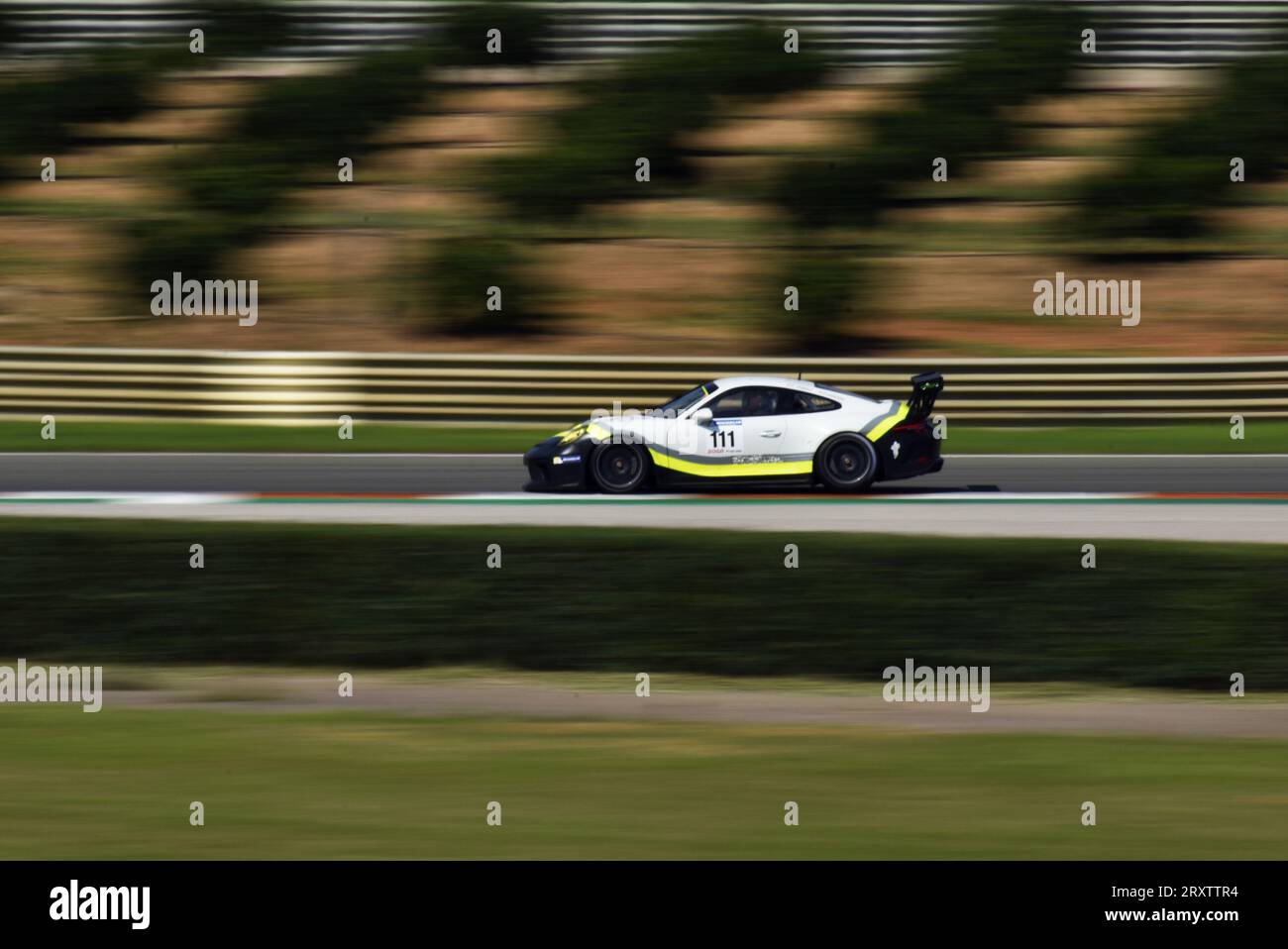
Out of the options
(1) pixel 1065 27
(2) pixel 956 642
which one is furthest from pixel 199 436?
(1) pixel 1065 27

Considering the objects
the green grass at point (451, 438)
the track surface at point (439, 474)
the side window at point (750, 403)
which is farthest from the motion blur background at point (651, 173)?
the side window at point (750, 403)

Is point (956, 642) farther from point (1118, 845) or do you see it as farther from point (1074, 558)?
point (1118, 845)

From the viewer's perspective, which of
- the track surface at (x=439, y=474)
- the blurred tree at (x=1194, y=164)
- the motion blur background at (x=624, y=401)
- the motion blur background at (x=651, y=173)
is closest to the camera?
the motion blur background at (x=624, y=401)

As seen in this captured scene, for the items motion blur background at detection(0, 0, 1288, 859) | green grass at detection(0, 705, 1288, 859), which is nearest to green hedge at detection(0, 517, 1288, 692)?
motion blur background at detection(0, 0, 1288, 859)

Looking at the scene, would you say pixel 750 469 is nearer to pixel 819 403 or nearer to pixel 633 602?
pixel 819 403

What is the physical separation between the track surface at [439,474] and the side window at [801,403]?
1149 millimetres

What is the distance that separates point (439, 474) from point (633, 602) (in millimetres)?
6731

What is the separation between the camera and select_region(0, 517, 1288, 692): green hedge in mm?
9664

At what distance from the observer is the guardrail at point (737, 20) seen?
28.9 meters

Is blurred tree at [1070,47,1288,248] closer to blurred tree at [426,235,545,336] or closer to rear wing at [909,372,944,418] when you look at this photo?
blurred tree at [426,235,545,336]

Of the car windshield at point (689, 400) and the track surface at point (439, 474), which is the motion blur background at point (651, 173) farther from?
the car windshield at point (689, 400)

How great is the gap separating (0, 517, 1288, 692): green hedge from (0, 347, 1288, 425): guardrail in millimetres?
9461

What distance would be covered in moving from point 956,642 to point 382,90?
71.1 ft

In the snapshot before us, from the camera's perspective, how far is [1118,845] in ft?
21.1
